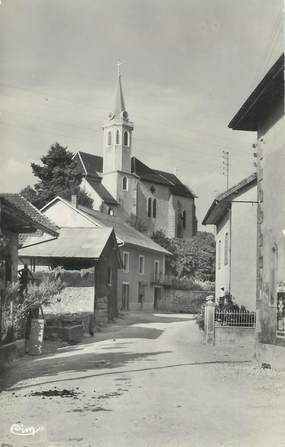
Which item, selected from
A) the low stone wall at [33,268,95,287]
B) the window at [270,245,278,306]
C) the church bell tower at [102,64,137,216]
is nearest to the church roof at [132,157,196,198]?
the church bell tower at [102,64,137,216]

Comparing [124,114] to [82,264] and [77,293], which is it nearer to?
[82,264]

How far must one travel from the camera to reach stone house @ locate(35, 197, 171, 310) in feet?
147

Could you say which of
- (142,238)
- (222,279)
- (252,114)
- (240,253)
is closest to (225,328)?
(240,253)

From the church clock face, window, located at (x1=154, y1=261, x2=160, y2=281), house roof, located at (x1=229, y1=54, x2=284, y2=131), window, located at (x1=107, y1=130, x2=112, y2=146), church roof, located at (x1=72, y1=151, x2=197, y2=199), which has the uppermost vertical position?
the church clock face

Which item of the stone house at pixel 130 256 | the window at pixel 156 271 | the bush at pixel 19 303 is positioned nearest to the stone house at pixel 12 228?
the bush at pixel 19 303

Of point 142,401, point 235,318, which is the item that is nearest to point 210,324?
point 235,318

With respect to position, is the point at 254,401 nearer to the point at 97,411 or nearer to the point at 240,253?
the point at 97,411

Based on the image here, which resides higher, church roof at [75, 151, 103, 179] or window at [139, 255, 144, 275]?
church roof at [75, 151, 103, 179]

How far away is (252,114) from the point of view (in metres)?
14.8

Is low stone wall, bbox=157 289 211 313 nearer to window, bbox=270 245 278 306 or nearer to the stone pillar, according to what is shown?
the stone pillar

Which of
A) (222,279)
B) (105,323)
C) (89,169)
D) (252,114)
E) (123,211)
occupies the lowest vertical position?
(105,323)

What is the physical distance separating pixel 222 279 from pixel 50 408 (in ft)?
71.2

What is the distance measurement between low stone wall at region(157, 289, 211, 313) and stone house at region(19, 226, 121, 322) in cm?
1910

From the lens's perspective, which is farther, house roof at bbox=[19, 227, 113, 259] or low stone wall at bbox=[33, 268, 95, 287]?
house roof at bbox=[19, 227, 113, 259]
